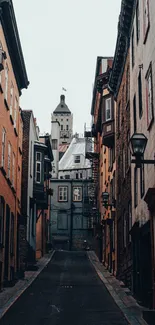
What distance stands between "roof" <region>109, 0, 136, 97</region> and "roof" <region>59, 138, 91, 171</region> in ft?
191

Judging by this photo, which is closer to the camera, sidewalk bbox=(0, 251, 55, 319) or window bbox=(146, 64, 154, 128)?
window bbox=(146, 64, 154, 128)

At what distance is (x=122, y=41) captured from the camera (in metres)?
A: 26.2

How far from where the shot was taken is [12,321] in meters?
15.6

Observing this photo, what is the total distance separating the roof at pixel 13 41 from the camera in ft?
77.4

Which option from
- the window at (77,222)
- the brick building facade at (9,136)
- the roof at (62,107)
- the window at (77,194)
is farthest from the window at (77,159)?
the roof at (62,107)

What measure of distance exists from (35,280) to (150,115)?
14256 millimetres

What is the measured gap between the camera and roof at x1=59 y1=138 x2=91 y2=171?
301 ft

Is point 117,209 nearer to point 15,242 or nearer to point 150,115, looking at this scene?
point 15,242

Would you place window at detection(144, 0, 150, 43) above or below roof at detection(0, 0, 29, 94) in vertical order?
below

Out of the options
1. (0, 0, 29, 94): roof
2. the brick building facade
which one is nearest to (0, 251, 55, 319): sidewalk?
the brick building facade

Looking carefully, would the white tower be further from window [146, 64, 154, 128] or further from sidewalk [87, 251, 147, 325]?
window [146, 64, 154, 128]

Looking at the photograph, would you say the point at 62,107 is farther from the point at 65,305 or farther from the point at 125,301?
the point at 65,305

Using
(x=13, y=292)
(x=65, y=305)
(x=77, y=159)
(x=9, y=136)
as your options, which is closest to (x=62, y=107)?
(x=77, y=159)

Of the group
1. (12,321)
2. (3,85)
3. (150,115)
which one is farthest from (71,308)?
(3,85)
